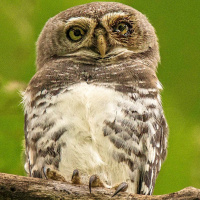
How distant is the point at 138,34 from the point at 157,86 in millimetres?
686

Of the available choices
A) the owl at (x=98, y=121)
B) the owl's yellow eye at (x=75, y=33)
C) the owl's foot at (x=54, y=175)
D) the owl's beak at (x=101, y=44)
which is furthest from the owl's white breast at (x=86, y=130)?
the owl's yellow eye at (x=75, y=33)

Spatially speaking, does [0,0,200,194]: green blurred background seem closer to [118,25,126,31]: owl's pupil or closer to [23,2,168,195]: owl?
[23,2,168,195]: owl

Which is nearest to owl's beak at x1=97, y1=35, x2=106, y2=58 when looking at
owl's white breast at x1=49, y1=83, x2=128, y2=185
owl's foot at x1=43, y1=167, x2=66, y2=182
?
owl's white breast at x1=49, y1=83, x2=128, y2=185

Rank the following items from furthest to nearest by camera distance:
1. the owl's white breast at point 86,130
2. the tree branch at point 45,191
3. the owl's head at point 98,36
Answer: the owl's head at point 98,36, the owl's white breast at point 86,130, the tree branch at point 45,191

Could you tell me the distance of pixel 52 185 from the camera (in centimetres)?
209

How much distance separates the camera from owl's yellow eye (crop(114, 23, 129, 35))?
343 cm

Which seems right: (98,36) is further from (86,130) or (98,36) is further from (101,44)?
(86,130)

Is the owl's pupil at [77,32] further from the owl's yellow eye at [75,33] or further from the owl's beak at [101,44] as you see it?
the owl's beak at [101,44]

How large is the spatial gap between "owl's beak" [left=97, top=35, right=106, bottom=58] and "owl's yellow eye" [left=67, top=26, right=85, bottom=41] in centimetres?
19

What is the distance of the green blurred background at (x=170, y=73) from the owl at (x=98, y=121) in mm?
263

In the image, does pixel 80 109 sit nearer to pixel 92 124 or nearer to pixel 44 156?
pixel 92 124

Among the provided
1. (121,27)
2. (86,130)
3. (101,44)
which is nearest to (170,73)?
(86,130)

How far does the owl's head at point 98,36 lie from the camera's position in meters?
3.31

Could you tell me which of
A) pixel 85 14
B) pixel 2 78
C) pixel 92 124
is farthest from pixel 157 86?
pixel 2 78
